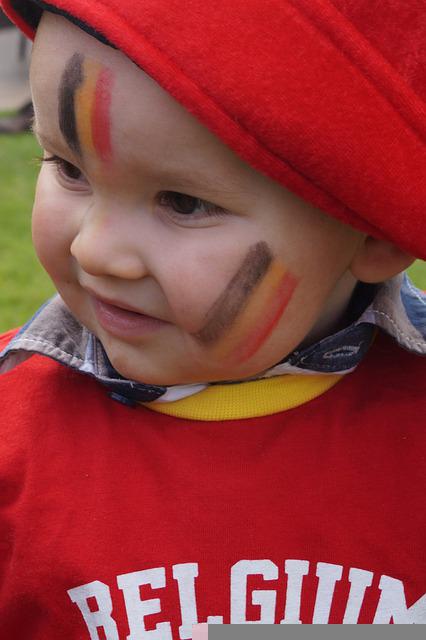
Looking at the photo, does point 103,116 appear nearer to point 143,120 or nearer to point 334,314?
point 143,120

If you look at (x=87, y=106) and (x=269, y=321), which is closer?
(x=87, y=106)

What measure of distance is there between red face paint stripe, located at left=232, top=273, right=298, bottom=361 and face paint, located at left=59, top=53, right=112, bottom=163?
266 mm

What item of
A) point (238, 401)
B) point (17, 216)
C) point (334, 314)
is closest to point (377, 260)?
point (334, 314)

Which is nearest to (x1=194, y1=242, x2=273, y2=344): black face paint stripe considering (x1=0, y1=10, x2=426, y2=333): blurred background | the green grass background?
(x1=0, y1=10, x2=426, y2=333): blurred background

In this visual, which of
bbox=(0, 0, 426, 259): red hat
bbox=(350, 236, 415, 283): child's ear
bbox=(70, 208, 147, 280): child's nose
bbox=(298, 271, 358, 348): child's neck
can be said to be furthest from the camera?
bbox=(298, 271, 358, 348): child's neck

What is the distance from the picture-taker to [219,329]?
1396mm

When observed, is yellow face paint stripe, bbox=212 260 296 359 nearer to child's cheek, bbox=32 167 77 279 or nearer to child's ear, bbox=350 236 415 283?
child's ear, bbox=350 236 415 283

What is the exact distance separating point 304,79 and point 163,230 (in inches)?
9.5

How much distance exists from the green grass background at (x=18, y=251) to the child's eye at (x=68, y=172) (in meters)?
1.91

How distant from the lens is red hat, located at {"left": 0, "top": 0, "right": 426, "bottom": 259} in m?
1.22

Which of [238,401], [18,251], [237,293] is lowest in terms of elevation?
[238,401]

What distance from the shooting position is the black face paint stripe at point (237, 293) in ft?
4.41

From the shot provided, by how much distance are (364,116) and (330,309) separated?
39cm

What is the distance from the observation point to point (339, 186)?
1.28 m
